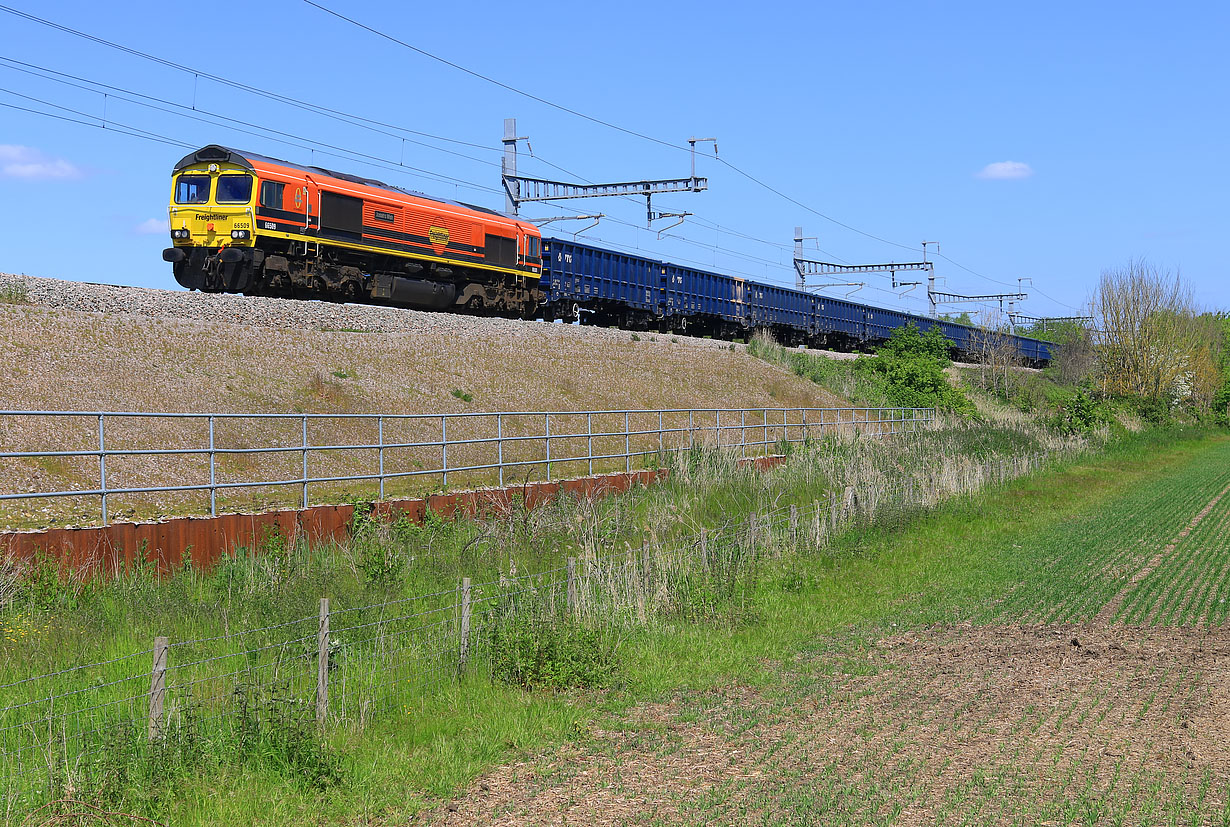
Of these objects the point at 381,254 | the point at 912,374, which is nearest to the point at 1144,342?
the point at 912,374

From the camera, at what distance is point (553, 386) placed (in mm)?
28625

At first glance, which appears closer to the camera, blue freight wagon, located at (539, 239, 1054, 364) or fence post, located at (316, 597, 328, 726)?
fence post, located at (316, 597, 328, 726)

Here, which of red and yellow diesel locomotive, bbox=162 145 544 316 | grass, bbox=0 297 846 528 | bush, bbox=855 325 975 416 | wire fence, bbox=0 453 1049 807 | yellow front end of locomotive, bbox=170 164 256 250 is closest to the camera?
wire fence, bbox=0 453 1049 807

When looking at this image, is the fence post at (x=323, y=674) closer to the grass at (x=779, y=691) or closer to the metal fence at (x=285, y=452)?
the grass at (x=779, y=691)

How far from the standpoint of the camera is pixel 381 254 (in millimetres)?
28016

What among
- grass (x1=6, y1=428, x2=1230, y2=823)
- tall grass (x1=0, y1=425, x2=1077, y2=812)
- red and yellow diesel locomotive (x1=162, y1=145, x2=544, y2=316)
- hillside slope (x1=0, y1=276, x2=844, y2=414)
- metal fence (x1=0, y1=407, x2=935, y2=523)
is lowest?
grass (x1=6, y1=428, x2=1230, y2=823)

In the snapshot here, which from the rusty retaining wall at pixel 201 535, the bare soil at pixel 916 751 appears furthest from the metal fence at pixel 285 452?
the bare soil at pixel 916 751

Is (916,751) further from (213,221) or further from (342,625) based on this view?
(213,221)

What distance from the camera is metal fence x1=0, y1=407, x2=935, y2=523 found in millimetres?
14844

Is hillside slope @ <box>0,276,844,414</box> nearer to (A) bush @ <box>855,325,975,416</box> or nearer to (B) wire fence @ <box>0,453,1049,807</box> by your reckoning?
(B) wire fence @ <box>0,453,1049,807</box>

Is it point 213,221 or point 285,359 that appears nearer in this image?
point 285,359

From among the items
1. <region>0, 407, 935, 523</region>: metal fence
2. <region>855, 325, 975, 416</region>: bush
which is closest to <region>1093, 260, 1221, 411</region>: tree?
<region>855, 325, 975, 416</region>: bush

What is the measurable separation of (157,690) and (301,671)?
65.3 inches

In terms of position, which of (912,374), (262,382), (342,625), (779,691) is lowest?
(779,691)
